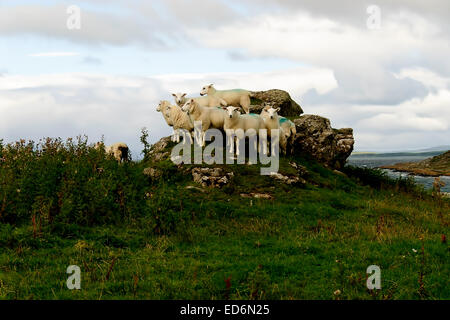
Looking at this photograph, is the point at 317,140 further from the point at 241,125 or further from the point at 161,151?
the point at 161,151

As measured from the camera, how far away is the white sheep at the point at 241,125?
1998 centimetres

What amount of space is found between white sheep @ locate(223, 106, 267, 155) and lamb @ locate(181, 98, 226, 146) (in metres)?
0.47

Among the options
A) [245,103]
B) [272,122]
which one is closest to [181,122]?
[272,122]

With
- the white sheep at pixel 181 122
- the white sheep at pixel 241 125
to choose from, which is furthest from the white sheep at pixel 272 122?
the white sheep at pixel 181 122

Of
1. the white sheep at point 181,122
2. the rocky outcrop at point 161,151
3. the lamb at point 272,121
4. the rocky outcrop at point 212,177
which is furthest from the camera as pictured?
the rocky outcrop at point 161,151

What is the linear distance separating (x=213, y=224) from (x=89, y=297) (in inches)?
257

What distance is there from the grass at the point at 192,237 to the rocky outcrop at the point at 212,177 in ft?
1.06

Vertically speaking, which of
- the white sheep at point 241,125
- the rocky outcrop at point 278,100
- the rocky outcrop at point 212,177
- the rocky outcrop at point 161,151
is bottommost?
the rocky outcrop at point 212,177

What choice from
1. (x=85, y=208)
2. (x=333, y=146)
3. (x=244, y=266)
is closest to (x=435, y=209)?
(x=333, y=146)

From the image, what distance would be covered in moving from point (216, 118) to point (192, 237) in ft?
31.1

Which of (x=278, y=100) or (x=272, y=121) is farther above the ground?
(x=278, y=100)

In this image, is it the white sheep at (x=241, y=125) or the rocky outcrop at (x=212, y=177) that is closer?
the rocky outcrop at (x=212, y=177)

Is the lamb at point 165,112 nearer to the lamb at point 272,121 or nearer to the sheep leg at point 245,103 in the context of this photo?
the sheep leg at point 245,103

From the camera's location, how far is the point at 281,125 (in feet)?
73.0
